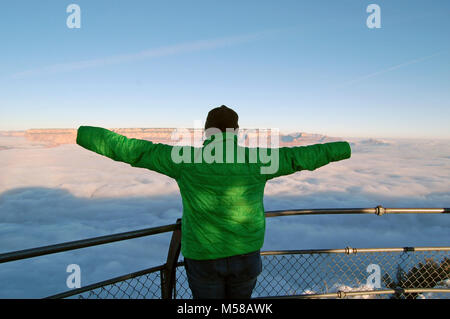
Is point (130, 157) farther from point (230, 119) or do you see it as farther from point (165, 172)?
point (230, 119)

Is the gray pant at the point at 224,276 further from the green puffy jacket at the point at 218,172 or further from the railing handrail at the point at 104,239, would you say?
the railing handrail at the point at 104,239

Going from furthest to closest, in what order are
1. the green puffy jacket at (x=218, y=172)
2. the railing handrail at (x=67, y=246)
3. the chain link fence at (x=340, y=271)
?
the chain link fence at (x=340, y=271), the railing handrail at (x=67, y=246), the green puffy jacket at (x=218, y=172)

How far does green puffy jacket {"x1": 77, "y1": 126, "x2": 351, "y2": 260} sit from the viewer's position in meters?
1.67

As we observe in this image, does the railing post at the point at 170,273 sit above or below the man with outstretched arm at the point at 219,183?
below

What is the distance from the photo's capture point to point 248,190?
69.0 inches

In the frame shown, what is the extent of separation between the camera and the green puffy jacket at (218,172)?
5.48 feet

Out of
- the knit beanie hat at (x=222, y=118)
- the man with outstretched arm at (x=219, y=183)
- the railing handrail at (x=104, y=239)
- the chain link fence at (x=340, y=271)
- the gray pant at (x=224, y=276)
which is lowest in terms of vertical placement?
the chain link fence at (x=340, y=271)

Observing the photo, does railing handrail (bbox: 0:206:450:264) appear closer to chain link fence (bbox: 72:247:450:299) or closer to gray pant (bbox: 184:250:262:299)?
chain link fence (bbox: 72:247:450:299)

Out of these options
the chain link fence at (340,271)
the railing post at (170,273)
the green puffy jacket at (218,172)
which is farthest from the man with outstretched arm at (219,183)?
the railing post at (170,273)

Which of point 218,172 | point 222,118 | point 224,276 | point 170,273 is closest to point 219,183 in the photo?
point 218,172

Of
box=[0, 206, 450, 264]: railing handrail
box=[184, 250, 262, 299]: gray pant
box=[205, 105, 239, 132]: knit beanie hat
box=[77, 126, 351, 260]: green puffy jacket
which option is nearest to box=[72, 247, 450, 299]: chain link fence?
box=[184, 250, 262, 299]: gray pant

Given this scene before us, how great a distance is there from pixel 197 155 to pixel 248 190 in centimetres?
38
